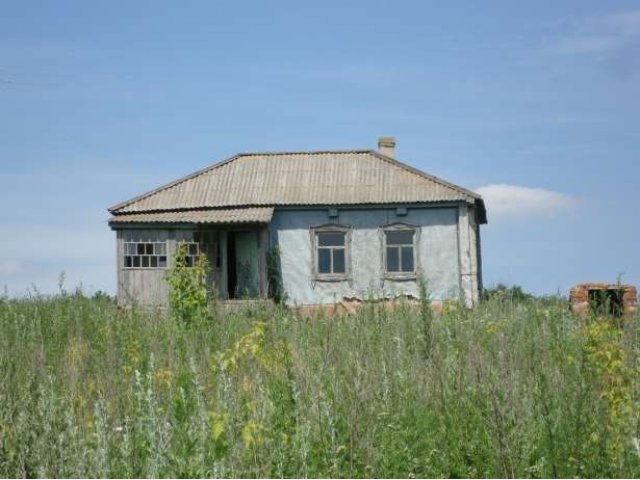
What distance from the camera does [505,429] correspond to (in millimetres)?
5141

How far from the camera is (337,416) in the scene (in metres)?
5.76

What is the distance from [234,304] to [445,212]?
625cm

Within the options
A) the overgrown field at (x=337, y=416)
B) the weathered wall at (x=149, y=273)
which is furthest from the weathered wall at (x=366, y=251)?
the overgrown field at (x=337, y=416)

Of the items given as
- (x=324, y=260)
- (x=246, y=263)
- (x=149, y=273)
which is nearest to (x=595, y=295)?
(x=324, y=260)

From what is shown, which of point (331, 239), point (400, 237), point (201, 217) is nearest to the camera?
point (201, 217)

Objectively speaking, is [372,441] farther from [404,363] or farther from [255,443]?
[404,363]

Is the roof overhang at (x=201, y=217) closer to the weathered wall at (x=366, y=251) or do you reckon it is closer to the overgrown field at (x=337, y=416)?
the weathered wall at (x=366, y=251)

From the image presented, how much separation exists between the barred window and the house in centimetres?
3

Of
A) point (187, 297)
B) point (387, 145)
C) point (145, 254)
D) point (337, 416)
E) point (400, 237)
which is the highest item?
point (387, 145)

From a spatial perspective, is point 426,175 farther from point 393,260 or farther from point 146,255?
point 146,255

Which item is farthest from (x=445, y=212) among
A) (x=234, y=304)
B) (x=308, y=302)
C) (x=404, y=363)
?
(x=404, y=363)

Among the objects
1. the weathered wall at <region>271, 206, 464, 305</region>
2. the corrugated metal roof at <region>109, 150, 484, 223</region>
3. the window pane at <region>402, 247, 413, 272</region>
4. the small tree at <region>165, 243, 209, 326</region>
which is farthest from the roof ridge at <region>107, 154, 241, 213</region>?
the small tree at <region>165, 243, 209, 326</region>

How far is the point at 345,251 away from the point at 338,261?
0.37 metres

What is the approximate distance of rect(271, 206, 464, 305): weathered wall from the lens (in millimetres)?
22703
